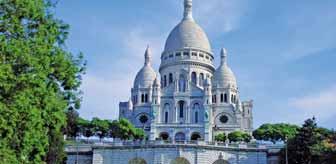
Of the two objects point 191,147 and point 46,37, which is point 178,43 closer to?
point 191,147

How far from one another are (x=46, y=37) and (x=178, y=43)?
7960cm

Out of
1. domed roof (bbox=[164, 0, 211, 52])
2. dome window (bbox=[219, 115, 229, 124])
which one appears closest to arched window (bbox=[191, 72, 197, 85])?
domed roof (bbox=[164, 0, 211, 52])

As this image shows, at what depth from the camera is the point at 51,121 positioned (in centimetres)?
2134

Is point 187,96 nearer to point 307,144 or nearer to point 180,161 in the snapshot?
point 180,161

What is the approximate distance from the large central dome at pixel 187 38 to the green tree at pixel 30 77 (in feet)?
256

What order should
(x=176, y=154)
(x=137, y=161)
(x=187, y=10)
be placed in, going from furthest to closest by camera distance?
(x=187, y=10) → (x=137, y=161) → (x=176, y=154)

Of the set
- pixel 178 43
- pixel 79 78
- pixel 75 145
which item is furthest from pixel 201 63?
pixel 79 78

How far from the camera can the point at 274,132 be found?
74.8m

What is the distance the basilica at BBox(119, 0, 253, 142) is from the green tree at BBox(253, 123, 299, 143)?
34.9 feet

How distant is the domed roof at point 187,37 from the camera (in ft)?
328

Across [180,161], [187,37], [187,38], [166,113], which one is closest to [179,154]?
[180,161]

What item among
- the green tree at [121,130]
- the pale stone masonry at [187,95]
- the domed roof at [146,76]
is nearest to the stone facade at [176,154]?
the green tree at [121,130]

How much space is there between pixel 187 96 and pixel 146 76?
32.7 ft

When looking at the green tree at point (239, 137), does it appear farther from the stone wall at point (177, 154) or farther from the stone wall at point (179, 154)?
the stone wall at point (177, 154)
